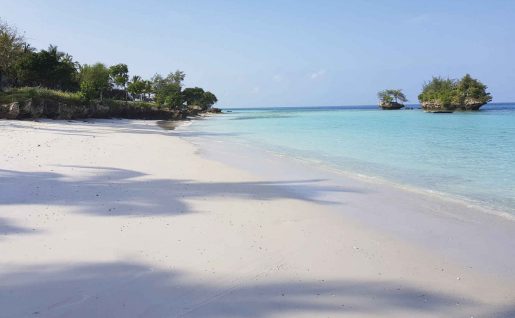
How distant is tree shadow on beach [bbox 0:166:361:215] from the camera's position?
718cm

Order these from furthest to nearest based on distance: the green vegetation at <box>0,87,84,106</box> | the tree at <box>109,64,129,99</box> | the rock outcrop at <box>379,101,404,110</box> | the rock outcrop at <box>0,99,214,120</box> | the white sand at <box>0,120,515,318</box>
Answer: the rock outcrop at <box>379,101,404,110</box> → the tree at <box>109,64,129,99</box> → the green vegetation at <box>0,87,84,106</box> → the rock outcrop at <box>0,99,214,120</box> → the white sand at <box>0,120,515,318</box>

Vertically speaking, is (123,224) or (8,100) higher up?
(8,100)

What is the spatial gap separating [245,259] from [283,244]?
2.79 ft

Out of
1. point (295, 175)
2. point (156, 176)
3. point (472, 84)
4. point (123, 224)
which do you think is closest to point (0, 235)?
point (123, 224)

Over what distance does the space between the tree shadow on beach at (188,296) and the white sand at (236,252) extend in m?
0.02

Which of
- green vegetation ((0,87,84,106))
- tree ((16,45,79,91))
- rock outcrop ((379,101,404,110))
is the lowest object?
green vegetation ((0,87,84,106))

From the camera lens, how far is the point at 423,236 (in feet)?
21.0

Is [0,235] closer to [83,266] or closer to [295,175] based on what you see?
[83,266]

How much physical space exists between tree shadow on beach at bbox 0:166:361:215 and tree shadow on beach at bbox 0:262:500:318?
8.56 ft

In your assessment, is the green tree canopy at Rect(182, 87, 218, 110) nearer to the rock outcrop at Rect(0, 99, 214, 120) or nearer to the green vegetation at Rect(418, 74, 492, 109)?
the rock outcrop at Rect(0, 99, 214, 120)

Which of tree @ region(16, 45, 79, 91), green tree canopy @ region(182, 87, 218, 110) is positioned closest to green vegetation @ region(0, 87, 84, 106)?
tree @ region(16, 45, 79, 91)

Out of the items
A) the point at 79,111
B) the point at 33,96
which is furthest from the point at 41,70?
the point at 33,96

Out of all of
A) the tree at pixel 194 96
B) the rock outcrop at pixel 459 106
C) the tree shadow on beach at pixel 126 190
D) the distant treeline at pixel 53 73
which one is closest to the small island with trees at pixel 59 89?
the distant treeline at pixel 53 73

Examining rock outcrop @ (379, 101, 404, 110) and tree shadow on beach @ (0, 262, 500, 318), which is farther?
rock outcrop @ (379, 101, 404, 110)
